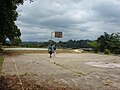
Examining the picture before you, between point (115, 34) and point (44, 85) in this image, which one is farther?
point (115, 34)

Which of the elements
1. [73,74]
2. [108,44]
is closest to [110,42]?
[108,44]

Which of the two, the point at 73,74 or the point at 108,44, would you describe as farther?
the point at 108,44

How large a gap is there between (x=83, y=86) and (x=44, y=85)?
1610mm

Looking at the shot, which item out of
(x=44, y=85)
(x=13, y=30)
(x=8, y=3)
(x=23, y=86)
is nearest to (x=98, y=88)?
(x=44, y=85)

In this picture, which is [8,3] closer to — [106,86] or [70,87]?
[70,87]

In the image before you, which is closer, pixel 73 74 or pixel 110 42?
pixel 73 74

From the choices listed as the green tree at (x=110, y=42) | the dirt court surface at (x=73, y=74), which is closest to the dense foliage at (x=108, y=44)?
the green tree at (x=110, y=42)

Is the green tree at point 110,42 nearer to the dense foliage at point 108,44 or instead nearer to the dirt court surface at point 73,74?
the dense foliage at point 108,44

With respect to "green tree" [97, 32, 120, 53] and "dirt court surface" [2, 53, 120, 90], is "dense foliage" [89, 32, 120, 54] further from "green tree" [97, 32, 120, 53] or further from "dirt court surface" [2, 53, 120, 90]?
"dirt court surface" [2, 53, 120, 90]

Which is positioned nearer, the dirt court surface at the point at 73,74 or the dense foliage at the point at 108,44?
the dirt court surface at the point at 73,74

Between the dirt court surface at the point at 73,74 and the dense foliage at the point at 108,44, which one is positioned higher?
the dense foliage at the point at 108,44

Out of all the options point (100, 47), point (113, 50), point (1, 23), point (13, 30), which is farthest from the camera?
point (100, 47)

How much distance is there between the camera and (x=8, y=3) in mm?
10773

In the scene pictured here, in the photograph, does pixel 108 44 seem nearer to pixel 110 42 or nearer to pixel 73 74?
pixel 110 42
